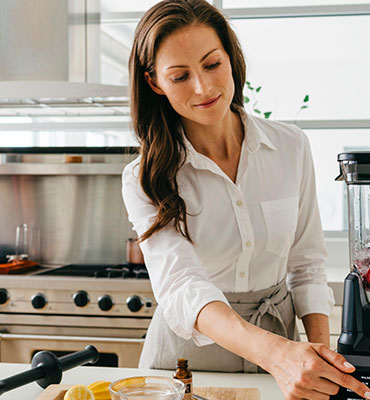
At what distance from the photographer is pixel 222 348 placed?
1365mm

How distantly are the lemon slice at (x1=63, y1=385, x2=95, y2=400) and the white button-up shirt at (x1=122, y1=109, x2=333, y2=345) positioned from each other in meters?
0.33

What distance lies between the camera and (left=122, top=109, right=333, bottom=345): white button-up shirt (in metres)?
1.40

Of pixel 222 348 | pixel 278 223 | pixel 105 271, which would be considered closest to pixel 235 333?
pixel 222 348

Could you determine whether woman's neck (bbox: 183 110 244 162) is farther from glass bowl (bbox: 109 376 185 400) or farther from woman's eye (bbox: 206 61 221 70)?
glass bowl (bbox: 109 376 185 400)

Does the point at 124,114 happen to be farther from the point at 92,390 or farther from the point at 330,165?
the point at 92,390

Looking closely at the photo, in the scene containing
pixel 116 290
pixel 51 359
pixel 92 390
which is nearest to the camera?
pixel 92 390

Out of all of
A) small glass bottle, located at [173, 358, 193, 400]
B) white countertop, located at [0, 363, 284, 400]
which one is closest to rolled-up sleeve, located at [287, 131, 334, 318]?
white countertop, located at [0, 363, 284, 400]

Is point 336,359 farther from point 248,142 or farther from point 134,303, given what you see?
point 134,303

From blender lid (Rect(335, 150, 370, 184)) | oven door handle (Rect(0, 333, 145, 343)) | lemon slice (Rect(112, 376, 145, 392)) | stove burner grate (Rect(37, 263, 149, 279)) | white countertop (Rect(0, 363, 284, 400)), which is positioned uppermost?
blender lid (Rect(335, 150, 370, 184))

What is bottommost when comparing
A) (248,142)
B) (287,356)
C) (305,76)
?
(287,356)

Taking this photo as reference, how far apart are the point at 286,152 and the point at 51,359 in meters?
0.71

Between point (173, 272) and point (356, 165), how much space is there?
46cm

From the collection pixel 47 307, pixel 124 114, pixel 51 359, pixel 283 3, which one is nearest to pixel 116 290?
pixel 47 307

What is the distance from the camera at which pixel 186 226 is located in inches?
53.5
